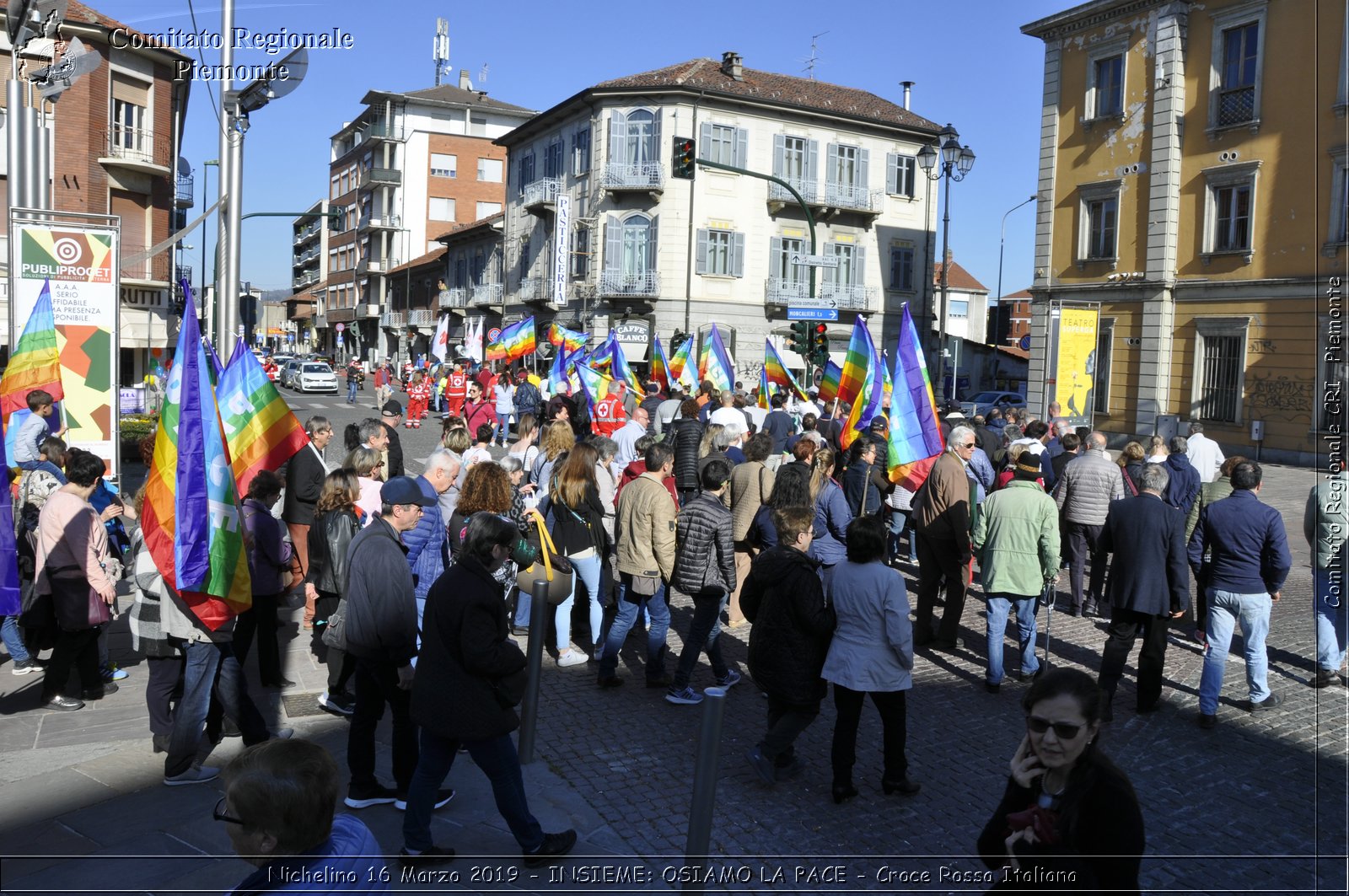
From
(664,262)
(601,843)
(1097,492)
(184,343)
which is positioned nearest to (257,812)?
(601,843)

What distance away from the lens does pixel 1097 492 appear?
30.6ft

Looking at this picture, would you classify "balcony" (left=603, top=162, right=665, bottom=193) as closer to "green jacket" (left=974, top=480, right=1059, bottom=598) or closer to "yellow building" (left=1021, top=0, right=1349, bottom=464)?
"yellow building" (left=1021, top=0, right=1349, bottom=464)

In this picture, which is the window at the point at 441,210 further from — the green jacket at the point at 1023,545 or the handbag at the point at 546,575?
the green jacket at the point at 1023,545

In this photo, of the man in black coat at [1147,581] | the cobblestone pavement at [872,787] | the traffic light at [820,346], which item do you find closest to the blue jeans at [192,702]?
the cobblestone pavement at [872,787]

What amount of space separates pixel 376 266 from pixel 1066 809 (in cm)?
7268

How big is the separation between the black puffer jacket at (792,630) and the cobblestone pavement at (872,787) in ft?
2.05

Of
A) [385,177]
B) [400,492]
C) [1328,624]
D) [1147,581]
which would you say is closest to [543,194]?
[385,177]

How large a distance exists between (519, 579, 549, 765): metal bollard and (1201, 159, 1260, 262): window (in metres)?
26.1

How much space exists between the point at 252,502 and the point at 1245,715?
669 centimetres

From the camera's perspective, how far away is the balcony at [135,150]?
30.9 meters

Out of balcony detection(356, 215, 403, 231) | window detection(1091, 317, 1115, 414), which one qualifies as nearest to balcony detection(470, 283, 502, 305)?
balcony detection(356, 215, 403, 231)

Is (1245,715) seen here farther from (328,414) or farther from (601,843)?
(328,414)

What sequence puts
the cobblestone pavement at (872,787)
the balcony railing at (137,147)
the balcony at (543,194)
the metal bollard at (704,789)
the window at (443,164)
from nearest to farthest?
the metal bollard at (704,789)
the cobblestone pavement at (872,787)
the balcony railing at (137,147)
the balcony at (543,194)
the window at (443,164)

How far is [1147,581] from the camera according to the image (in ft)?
22.3
